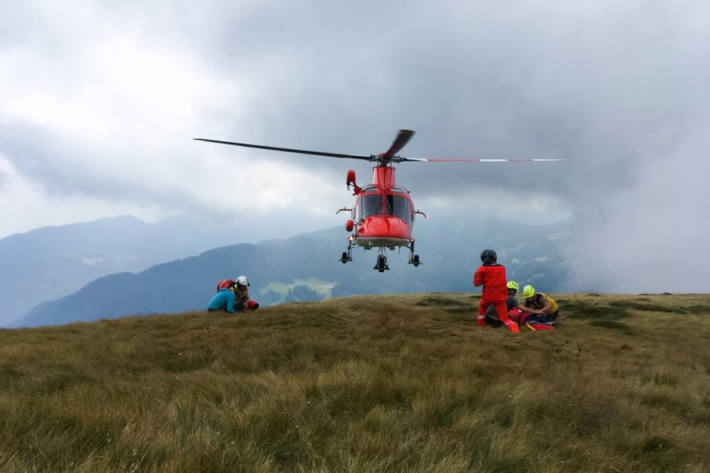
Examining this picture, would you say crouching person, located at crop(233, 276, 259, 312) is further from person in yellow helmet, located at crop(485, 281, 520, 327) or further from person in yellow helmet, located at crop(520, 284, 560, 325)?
person in yellow helmet, located at crop(520, 284, 560, 325)

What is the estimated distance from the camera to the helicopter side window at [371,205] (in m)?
17.6

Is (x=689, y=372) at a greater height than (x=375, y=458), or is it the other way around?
(x=375, y=458)

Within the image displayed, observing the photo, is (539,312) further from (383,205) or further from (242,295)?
(242,295)

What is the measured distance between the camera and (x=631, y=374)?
5832 mm

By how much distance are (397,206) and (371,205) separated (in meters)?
1.35

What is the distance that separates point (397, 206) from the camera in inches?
703

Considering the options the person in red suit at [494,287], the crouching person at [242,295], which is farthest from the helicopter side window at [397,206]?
the crouching person at [242,295]

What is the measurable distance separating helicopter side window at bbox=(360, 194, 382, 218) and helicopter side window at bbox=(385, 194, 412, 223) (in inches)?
15.9

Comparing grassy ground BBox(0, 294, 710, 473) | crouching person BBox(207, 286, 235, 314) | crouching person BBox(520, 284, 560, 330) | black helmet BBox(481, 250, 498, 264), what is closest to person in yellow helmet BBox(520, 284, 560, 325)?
crouching person BBox(520, 284, 560, 330)

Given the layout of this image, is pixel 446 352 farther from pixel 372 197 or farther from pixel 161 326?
pixel 372 197

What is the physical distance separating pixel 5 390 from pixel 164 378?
5.57 feet

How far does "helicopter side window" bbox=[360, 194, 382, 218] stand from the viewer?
57.8 feet

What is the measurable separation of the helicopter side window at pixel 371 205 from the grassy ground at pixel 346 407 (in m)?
10.8

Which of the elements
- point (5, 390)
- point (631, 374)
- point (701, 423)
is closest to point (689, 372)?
point (631, 374)
